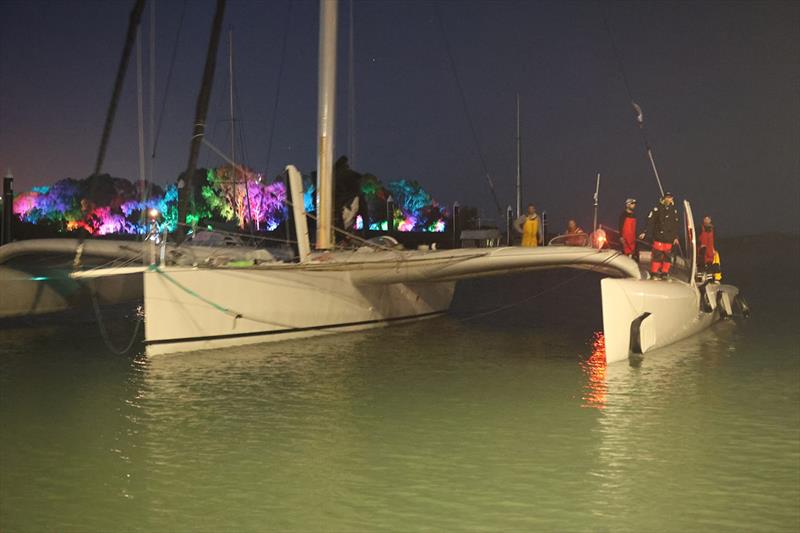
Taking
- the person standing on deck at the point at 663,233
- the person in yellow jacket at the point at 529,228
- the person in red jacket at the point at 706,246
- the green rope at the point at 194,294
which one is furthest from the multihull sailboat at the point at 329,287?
the person in yellow jacket at the point at 529,228

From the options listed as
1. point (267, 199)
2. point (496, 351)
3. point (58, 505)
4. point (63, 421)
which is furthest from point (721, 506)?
point (267, 199)

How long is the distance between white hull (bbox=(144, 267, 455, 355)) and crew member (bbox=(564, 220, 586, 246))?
3.01 m

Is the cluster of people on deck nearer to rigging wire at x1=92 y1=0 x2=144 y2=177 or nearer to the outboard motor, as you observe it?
the outboard motor

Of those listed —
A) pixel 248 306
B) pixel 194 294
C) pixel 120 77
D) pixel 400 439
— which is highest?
pixel 120 77

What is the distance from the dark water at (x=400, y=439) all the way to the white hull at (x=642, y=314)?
377 millimetres

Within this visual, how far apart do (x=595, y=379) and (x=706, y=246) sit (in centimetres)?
717

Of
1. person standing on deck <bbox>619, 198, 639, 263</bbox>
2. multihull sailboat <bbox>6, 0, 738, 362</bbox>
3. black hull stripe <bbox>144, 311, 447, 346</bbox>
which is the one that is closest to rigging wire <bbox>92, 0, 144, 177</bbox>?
multihull sailboat <bbox>6, 0, 738, 362</bbox>

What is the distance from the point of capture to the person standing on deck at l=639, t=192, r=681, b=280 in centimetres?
1374

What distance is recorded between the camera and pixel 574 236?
47.3ft

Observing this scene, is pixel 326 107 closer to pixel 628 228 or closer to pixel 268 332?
pixel 268 332

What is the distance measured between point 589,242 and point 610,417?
5.92 meters

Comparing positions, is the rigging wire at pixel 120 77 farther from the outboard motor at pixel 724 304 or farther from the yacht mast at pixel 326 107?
the outboard motor at pixel 724 304

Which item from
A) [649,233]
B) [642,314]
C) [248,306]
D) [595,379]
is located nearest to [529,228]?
[649,233]

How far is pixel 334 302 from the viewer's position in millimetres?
14406
